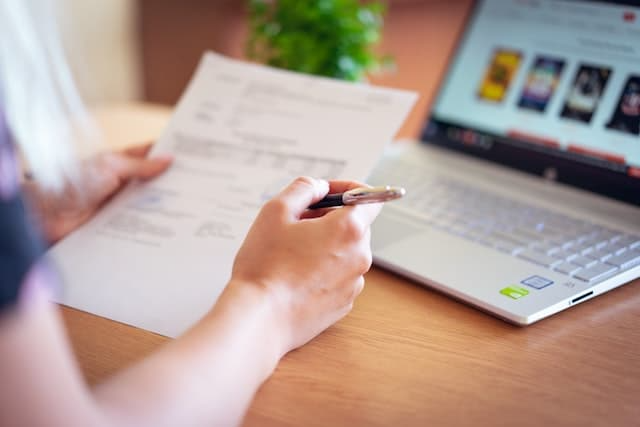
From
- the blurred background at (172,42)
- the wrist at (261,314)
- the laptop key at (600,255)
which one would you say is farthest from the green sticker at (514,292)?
the blurred background at (172,42)

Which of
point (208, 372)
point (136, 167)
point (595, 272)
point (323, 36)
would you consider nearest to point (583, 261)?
point (595, 272)

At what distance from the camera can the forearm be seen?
1.28 ft

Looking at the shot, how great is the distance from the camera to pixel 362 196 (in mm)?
553


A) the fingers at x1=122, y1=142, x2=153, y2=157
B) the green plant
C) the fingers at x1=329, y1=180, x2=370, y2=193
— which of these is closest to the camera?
the fingers at x1=329, y1=180, x2=370, y2=193

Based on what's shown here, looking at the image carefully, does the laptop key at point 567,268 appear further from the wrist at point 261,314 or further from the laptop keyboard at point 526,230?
the wrist at point 261,314

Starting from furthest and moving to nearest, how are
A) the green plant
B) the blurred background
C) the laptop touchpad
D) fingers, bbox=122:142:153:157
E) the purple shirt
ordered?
the blurred background
the green plant
fingers, bbox=122:142:153:157
the laptop touchpad
the purple shirt

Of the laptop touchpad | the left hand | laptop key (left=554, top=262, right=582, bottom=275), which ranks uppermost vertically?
laptop key (left=554, top=262, right=582, bottom=275)

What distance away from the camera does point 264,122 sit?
2.55ft

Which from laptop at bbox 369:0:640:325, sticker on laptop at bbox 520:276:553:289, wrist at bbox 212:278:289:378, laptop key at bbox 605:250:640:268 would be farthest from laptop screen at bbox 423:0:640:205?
wrist at bbox 212:278:289:378

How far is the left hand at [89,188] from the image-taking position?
2.45ft

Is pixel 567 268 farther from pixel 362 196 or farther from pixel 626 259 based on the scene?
pixel 362 196

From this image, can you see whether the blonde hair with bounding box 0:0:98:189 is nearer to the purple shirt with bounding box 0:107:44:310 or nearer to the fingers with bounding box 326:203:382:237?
the purple shirt with bounding box 0:107:44:310

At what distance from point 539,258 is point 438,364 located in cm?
20

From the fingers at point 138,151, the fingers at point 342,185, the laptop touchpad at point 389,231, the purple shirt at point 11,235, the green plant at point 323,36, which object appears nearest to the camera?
the purple shirt at point 11,235
